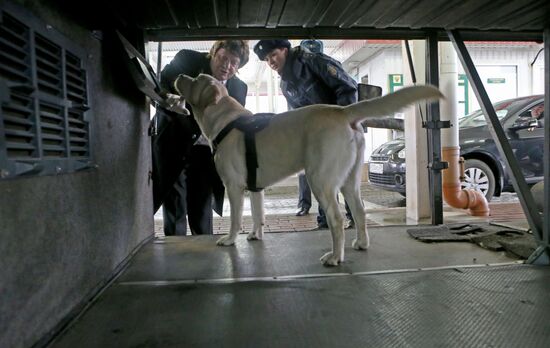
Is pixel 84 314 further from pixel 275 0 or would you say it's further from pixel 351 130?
pixel 275 0

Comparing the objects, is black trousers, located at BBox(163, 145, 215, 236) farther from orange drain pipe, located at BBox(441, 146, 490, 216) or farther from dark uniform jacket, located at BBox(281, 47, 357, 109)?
orange drain pipe, located at BBox(441, 146, 490, 216)

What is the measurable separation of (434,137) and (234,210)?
1.75 m

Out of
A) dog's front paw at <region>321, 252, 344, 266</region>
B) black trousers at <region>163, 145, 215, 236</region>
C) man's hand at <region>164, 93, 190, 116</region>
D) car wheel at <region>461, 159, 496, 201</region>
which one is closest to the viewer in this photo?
dog's front paw at <region>321, 252, 344, 266</region>

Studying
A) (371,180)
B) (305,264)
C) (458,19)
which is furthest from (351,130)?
(371,180)

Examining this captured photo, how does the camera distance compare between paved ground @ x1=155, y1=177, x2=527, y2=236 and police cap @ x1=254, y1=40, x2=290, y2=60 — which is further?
paved ground @ x1=155, y1=177, x2=527, y2=236

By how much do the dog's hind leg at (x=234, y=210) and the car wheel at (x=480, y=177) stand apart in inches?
175

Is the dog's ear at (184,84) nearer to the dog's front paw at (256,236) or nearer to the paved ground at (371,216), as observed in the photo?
the dog's front paw at (256,236)

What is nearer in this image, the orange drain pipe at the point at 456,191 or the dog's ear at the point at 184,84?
the dog's ear at the point at 184,84

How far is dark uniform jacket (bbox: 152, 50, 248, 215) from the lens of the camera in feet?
10.3

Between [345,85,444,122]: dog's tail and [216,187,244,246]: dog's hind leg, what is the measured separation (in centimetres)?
92

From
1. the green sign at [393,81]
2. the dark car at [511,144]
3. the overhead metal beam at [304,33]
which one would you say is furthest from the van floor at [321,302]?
the green sign at [393,81]

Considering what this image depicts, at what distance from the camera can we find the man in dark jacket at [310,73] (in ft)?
11.1

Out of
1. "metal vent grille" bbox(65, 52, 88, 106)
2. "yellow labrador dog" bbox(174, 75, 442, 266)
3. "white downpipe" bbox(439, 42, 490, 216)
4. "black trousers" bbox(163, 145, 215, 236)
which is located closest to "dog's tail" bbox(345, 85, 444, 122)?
"yellow labrador dog" bbox(174, 75, 442, 266)

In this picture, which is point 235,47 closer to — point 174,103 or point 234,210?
point 174,103
